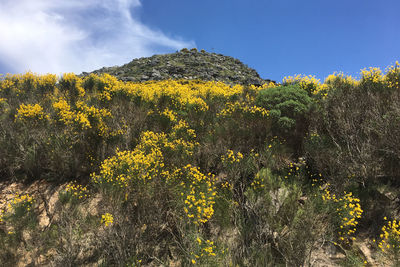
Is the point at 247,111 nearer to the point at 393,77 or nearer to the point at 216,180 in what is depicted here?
the point at 216,180

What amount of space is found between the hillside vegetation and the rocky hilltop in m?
17.4

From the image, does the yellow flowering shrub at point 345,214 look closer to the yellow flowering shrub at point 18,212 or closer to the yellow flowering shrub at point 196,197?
the yellow flowering shrub at point 196,197

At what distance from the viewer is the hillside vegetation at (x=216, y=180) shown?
4660 mm

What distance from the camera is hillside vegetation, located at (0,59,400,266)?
466 cm

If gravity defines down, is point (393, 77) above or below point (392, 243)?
above

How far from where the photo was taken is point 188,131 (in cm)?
750

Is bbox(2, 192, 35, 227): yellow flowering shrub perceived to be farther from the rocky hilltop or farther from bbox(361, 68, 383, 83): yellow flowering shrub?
the rocky hilltop

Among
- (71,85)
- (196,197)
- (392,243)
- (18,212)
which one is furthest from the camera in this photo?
(71,85)

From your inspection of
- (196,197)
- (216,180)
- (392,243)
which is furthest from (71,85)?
(392,243)

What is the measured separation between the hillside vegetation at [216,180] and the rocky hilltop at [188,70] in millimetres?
17370

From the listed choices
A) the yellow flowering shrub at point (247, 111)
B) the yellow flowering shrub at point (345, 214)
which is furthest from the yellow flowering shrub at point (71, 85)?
the yellow flowering shrub at point (345, 214)

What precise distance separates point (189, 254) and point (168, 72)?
27430 mm

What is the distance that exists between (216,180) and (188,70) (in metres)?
25.9

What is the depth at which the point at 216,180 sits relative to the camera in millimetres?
6523
